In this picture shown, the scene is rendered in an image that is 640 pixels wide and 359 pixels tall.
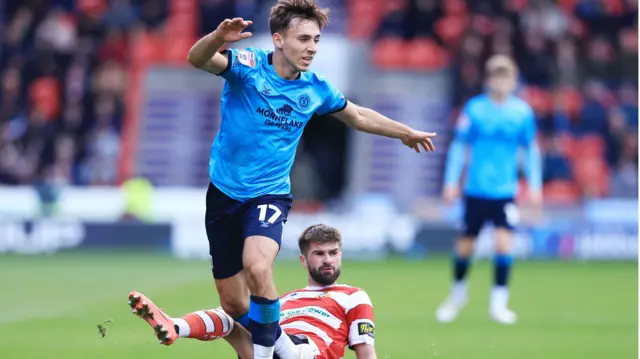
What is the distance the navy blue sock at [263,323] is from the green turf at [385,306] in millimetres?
1840

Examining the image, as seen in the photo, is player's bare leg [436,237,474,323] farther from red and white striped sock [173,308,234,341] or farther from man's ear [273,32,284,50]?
man's ear [273,32,284,50]

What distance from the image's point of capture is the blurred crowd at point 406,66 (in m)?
21.9

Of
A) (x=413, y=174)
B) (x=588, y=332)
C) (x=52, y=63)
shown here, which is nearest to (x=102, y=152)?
(x=52, y=63)

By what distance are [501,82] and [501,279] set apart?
6.41 feet

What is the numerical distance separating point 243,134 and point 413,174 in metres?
15.9

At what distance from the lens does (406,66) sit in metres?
22.7

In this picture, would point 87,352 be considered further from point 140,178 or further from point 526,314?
point 140,178

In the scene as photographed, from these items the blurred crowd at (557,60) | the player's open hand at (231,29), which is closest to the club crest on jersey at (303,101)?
the player's open hand at (231,29)

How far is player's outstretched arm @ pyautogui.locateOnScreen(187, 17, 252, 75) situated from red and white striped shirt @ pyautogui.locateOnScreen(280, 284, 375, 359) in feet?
4.92

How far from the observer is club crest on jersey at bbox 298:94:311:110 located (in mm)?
6984

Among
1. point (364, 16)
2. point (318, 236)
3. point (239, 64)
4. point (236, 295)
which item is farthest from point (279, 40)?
point (364, 16)

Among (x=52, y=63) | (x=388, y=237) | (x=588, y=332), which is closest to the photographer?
(x=588, y=332)

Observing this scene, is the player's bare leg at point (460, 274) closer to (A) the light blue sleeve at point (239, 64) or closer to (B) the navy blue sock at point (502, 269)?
(B) the navy blue sock at point (502, 269)

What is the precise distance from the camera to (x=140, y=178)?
2248cm
